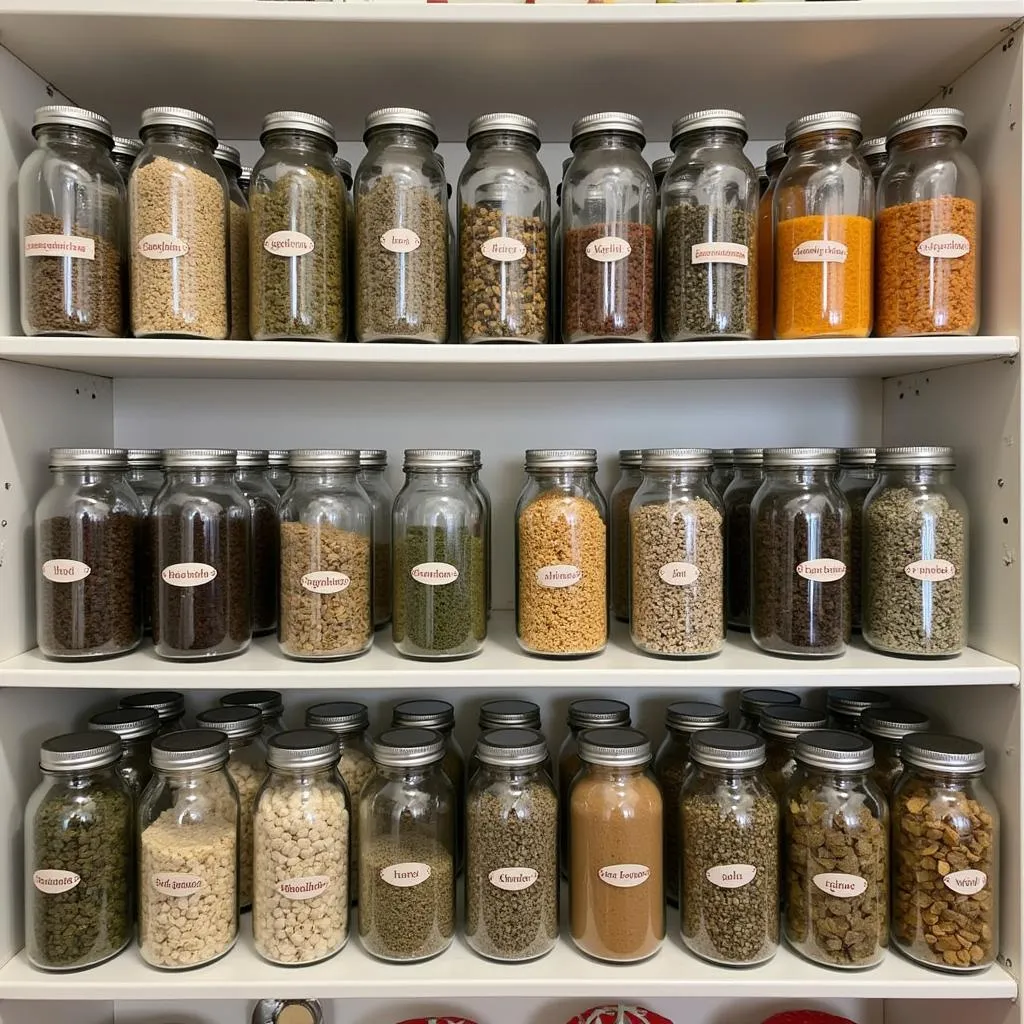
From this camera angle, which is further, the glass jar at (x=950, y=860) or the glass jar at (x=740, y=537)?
the glass jar at (x=740, y=537)

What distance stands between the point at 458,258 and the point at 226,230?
31 cm

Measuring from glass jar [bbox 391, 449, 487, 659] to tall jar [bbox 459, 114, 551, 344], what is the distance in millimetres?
184

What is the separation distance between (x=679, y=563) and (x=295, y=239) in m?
0.64

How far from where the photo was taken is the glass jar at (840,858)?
98 centimetres

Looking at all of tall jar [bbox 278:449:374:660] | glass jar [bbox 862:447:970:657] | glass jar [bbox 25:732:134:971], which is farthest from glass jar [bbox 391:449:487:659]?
glass jar [bbox 862:447:970:657]

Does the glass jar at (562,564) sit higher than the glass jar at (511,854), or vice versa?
the glass jar at (562,564)

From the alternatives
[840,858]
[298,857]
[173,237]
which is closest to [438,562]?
[298,857]

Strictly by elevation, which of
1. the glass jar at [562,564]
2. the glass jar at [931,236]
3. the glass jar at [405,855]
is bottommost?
the glass jar at [405,855]

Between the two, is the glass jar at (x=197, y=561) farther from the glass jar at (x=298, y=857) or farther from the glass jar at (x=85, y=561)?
the glass jar at (x=298, y=857)

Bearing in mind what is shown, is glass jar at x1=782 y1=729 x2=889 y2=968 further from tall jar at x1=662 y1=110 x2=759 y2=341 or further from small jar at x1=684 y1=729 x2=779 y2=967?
tall jar at x1=662 y1=110 x2=759 y2=341

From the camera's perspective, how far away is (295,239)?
98 cm

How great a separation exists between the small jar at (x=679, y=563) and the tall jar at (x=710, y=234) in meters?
0.17

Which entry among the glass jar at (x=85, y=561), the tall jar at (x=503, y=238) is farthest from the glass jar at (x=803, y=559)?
the glass jar at (x=85, y=561)

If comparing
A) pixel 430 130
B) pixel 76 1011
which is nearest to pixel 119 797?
pixel 76 1011
